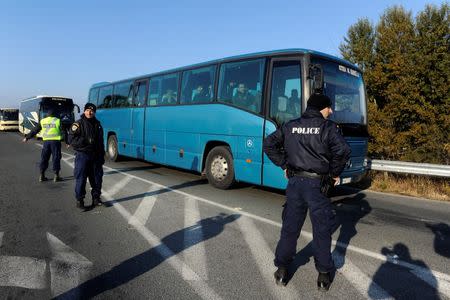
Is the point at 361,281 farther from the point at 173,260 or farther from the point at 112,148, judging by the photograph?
the point at 112,148

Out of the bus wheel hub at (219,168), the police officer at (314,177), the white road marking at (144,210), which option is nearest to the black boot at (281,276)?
the police officer at (314,177)

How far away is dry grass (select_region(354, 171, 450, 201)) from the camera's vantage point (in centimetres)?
902

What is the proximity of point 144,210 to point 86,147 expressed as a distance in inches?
57.8

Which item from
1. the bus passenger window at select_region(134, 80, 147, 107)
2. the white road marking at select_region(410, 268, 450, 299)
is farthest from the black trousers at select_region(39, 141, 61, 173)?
the white road marking at select_region(410, 268, 450, 299)

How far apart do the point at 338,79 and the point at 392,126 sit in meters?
8.98

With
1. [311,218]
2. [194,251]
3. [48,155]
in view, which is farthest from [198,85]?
[311,218]

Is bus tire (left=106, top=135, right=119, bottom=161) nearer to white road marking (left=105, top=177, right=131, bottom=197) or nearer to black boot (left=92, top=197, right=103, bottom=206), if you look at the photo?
white road marking (left=105, top=177, right=131, bottom=197)

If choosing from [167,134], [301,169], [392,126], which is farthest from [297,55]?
[392,126]

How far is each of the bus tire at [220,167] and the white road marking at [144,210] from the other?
1.70 metres

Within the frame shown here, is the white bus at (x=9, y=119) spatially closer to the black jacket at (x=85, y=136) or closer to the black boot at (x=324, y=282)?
the black jacket at (x=85, y=136)

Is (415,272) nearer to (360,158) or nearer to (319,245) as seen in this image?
(319,245)

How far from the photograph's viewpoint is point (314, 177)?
3617mm

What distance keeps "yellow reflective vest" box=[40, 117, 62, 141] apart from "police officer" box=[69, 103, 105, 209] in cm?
376

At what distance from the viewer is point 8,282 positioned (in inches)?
147
